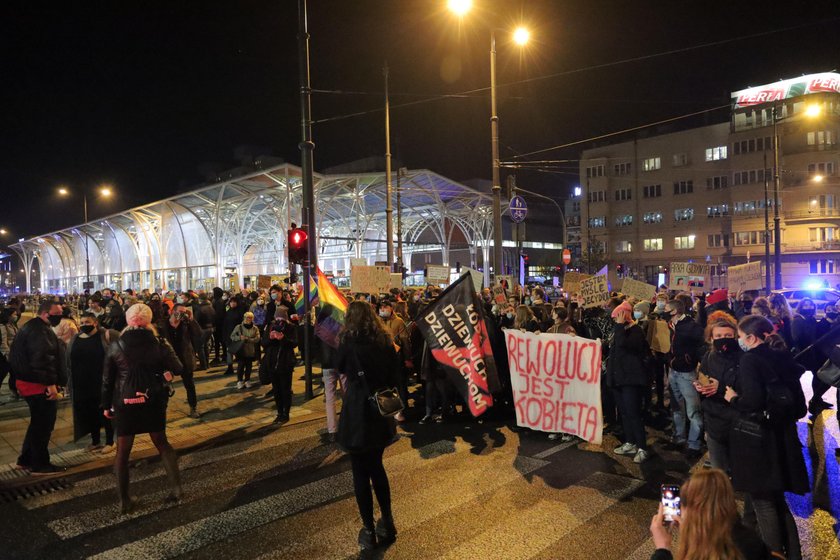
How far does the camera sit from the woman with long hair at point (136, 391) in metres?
5.03

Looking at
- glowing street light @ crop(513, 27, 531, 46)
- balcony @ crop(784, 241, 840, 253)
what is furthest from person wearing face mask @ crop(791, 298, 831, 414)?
balcony @ crop(784, 241, 840, 253)

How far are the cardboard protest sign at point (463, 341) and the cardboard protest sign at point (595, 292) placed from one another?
3.32 m

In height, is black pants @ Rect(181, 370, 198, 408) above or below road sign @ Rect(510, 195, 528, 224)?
below

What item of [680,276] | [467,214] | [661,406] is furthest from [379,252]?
[661,406]

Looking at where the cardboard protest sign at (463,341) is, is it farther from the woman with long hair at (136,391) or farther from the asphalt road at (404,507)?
the woman with long hair at (136,391)

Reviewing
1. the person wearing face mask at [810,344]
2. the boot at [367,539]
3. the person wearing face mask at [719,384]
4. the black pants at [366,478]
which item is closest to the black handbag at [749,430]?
the person wearing face mask at [719,384]

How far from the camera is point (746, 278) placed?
12.2 metres

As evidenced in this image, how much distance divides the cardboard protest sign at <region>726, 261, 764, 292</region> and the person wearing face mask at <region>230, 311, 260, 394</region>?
10255mm

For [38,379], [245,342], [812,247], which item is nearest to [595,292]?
[245,342]

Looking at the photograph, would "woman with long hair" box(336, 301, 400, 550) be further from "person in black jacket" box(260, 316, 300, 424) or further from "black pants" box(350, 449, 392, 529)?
"person in black jacket" box(260, 316, 300, 424)

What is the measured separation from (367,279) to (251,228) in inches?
2045

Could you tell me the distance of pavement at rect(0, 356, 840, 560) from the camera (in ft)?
14.0

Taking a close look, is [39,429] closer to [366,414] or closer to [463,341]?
[366,414]

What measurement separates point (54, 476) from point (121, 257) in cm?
6865
